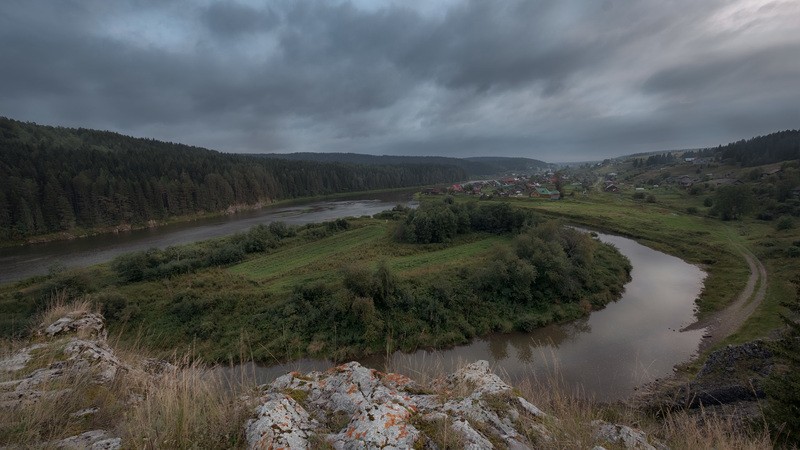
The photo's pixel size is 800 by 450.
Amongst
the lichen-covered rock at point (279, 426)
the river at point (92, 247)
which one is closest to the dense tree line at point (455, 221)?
the river at point (92, 247)

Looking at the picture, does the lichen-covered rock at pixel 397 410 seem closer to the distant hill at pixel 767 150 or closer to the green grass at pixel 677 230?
the green grass at pixel 677 230

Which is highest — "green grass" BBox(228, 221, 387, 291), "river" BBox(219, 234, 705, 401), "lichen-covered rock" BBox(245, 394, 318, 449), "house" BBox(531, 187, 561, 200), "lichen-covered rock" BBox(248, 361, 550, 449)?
"lichen-covered rock" BBox(245, 394, 318, 449)

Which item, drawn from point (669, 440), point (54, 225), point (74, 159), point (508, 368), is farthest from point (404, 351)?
point (74, 159)

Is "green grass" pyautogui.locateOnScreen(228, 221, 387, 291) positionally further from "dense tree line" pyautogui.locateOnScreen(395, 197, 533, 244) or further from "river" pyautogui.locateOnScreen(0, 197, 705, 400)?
"river" pyautogui.locateOnScreen(0, 197, 705, 400)

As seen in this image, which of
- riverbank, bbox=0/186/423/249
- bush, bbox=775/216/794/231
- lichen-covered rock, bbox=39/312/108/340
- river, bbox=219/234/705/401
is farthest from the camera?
riverbank, bbox=0/186/423/249

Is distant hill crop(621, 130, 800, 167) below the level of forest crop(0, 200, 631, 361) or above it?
above

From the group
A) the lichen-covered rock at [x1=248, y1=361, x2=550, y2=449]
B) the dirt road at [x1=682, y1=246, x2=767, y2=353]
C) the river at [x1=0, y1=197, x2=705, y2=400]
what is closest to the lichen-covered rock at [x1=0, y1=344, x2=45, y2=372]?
the lichen-covered rock at [x1=248, y1=361, x2=550, y2=449]
